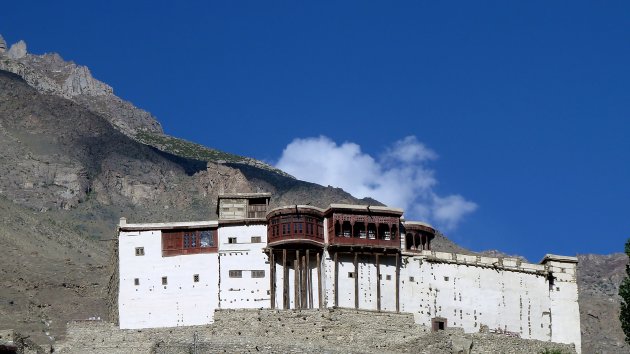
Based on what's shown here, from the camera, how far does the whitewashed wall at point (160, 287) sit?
87312 millimetres

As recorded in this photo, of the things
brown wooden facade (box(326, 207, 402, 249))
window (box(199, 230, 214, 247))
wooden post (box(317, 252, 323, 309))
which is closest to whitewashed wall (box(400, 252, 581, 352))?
brown wooden facade (box(326, 207, 402, 249))

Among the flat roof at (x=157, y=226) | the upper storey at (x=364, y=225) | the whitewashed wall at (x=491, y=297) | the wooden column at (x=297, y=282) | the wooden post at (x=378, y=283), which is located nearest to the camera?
the wooden column at (x=297, y=282)

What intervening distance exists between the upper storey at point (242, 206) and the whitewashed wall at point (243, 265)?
4.09ft

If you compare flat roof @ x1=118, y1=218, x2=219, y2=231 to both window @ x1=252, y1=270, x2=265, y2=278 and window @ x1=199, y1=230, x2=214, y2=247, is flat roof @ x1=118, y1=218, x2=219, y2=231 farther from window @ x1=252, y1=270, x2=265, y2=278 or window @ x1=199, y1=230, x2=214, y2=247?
window @ x1=252, y1=270, x2=265, y2=278

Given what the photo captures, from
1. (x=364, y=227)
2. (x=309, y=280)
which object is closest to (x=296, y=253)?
(x=309, y=280)

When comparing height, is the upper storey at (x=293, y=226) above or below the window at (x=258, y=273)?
above

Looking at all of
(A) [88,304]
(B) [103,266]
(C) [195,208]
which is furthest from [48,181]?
(A) [88,304]

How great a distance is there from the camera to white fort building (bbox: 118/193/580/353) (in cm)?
8825

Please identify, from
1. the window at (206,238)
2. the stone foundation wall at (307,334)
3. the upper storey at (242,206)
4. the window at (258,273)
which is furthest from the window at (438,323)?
the window at (206,238)

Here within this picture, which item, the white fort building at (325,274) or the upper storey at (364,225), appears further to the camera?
the upper storey at (364,225)

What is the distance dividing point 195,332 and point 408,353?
15228 mm

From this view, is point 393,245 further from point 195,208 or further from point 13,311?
point 195,208

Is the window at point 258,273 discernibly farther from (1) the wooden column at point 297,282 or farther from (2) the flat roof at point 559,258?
(2) the flat roof at point 559,258

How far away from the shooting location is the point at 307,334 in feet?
280
